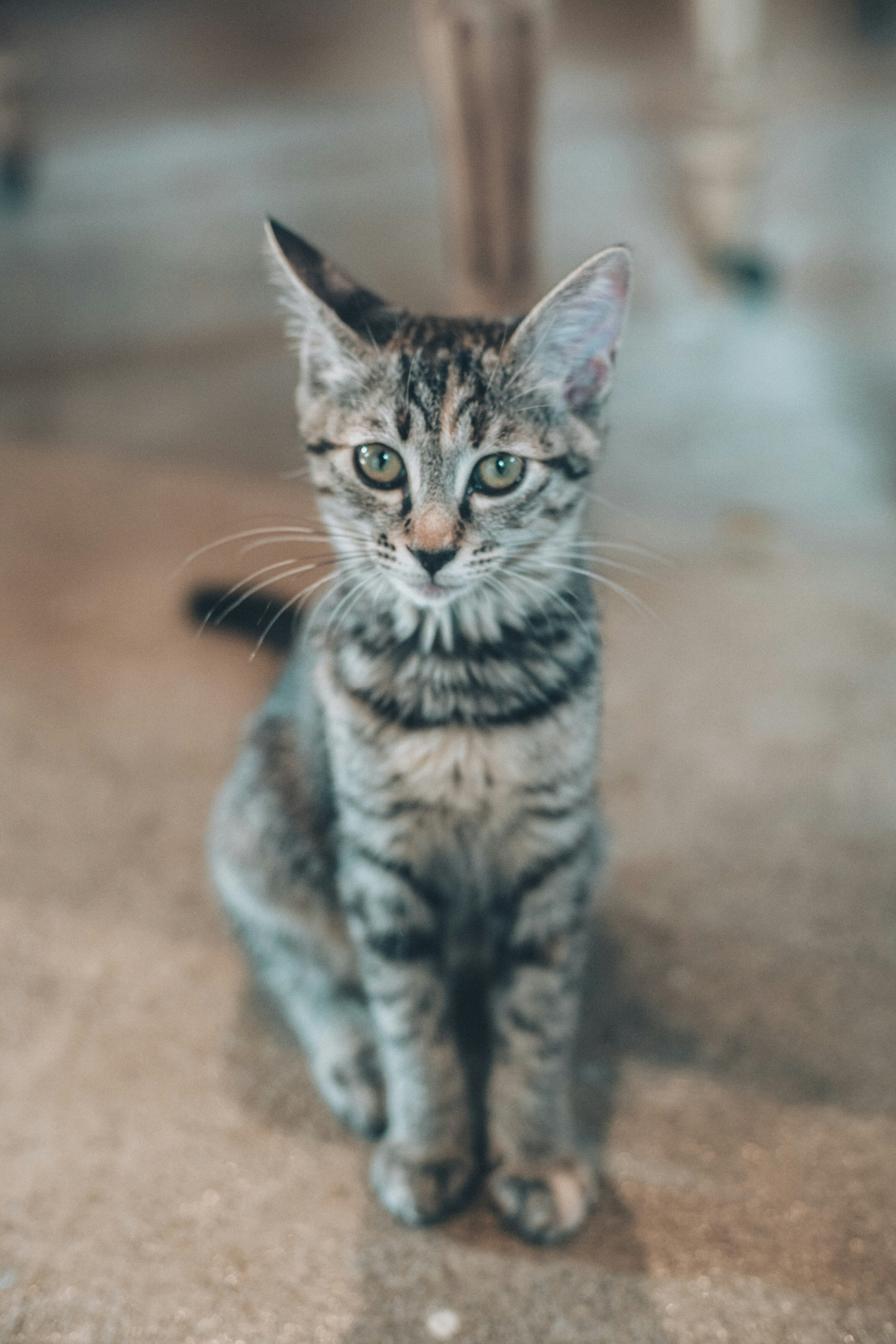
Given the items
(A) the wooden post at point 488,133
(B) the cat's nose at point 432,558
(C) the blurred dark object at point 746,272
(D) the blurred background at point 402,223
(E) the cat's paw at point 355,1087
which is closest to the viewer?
(B) the cat's nose at point 432,558

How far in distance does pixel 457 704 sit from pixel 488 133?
141 cm

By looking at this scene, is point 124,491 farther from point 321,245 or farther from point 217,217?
point 217,217

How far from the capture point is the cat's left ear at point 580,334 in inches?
38.8

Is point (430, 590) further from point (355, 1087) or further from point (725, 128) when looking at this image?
point (725, 128)

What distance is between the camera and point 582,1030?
1.33 m

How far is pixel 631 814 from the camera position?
1622mm

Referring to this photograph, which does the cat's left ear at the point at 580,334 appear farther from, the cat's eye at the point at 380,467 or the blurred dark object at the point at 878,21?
the blurred dark object at the point at 878,21

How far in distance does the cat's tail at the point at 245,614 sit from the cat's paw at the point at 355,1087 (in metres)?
0.67

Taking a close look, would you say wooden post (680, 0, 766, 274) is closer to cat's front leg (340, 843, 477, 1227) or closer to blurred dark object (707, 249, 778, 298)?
blurred dark object (707, 249, 778, 298)

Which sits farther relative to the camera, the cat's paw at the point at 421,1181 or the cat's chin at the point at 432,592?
the cat's paw at the point at 421,1181

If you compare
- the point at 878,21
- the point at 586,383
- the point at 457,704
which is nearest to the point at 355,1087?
the point at 457,704

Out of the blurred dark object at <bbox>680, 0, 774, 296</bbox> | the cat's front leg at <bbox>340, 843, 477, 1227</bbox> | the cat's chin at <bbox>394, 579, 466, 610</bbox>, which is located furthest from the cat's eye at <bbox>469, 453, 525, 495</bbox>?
the blurred dark object at <bbox>680, 0, 774, 296</bbox>

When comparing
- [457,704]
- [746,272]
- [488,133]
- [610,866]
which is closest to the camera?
[457,704]

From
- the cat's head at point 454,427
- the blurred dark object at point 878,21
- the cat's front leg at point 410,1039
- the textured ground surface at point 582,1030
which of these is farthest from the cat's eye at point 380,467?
the blurred dark object at point 878,21
